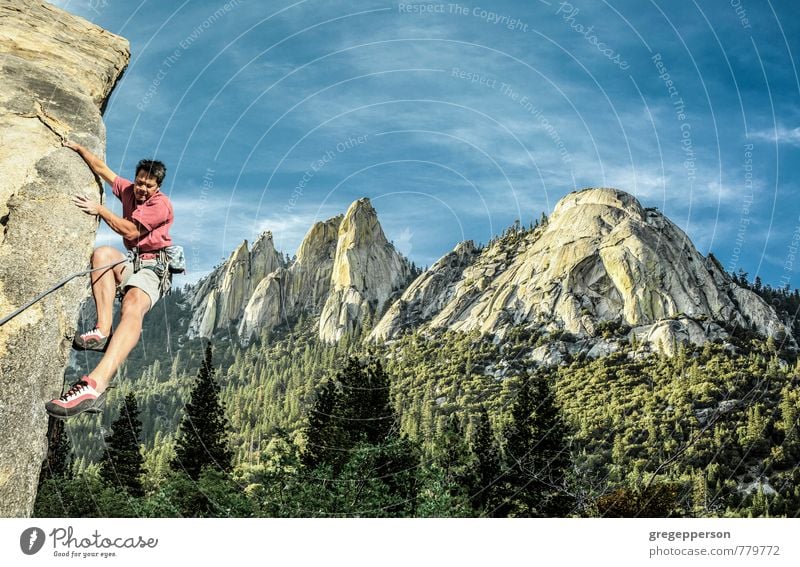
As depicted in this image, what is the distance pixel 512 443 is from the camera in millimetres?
32969

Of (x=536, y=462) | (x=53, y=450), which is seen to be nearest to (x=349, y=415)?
(x=536, y=462)

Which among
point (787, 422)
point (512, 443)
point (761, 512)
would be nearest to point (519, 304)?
point (787, 422)

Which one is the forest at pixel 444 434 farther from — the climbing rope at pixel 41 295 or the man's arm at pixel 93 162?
the man's arm at pixel 93 162

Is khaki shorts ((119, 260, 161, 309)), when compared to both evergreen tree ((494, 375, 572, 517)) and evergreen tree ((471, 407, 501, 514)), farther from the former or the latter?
evergreen tree ((494, 375, 572, 517))

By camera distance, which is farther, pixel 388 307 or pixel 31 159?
pixel 388 307

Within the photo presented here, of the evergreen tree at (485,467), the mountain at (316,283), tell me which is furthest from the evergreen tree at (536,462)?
the mountain at (316,283)

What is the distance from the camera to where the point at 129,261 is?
5191 mm

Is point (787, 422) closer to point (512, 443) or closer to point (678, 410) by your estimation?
point (678, 410)

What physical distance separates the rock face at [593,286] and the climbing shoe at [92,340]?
57379 millimetres

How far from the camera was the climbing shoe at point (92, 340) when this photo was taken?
5.10 meters

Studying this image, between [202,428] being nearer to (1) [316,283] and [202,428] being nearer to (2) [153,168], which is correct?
(2) [153,168]

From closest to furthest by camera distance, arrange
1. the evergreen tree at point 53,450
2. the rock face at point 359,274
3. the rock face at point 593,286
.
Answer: the evergreen tree at point 53,450 → the rock face at point 359,274 → the rock face at point 593,286

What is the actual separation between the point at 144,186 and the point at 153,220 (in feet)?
1.00

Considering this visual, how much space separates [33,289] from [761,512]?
4281 centimetres
